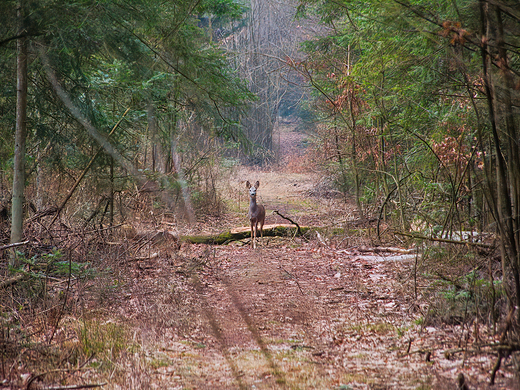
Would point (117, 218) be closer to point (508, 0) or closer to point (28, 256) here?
point (28, 256)

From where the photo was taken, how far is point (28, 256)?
594 cm

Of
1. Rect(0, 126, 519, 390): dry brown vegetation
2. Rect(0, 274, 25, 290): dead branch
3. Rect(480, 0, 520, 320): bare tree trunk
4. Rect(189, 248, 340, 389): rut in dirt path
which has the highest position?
Rect(480, 0, 520, 320): bare tree trunk

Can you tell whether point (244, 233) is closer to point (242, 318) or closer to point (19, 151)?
point (242, 318)

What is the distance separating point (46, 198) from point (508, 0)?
8.74m

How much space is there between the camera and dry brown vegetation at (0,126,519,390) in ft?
11.6

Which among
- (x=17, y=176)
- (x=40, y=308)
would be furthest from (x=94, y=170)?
(x=40, y=308)

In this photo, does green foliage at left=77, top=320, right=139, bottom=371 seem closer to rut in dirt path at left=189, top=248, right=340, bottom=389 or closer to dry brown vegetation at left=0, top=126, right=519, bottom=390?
dry brown vegetation at left=0, top=126, right=519, bottom=390

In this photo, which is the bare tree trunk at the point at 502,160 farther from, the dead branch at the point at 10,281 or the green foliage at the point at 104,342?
the dead branch at the point at 10,281

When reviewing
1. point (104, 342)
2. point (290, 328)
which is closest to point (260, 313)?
point (290, 328)

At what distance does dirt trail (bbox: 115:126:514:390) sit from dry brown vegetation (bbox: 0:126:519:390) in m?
0.02

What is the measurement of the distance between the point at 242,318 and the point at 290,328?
71 cm

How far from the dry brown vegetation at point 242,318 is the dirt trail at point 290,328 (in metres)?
0.02

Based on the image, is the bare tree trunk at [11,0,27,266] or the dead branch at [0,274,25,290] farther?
the bare tree trunk at [11,0,27,266]

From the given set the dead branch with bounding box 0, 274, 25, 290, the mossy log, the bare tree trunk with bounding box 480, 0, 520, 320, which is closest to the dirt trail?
the bare tree trunk with bounding box 480, 0, 520, 320
